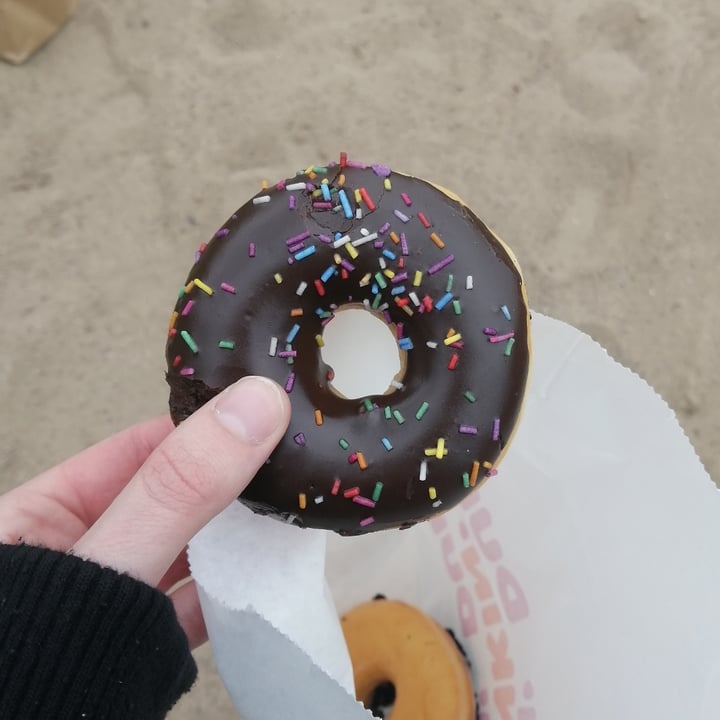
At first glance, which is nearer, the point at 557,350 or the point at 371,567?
the point at 557,350

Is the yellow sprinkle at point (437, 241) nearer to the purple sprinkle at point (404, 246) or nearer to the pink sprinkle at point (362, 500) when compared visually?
the purple sprinkle at point (404, 246)

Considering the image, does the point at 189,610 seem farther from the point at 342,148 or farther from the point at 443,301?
the point at 342,148

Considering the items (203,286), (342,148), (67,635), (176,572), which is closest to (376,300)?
(203,286)

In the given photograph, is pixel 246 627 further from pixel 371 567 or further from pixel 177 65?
pixel 177 65

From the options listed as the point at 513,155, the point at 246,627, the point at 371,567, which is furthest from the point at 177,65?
the point at 246,627

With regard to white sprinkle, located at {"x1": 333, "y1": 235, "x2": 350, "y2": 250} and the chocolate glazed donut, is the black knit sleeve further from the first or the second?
white sprinkle, located at {"x1": 333, "y1": 235, "x2": 350, "y2": 250}

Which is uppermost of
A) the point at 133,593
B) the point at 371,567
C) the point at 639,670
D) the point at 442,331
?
the point at 442,331

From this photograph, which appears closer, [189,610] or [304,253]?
[304,253]

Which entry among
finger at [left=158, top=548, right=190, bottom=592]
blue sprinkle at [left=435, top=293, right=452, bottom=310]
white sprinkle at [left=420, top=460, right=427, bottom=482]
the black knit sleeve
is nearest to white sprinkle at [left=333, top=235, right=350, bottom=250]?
blue sprinkle at [left=435, top=293, right=452, bottom=310]

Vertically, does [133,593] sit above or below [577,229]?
above
